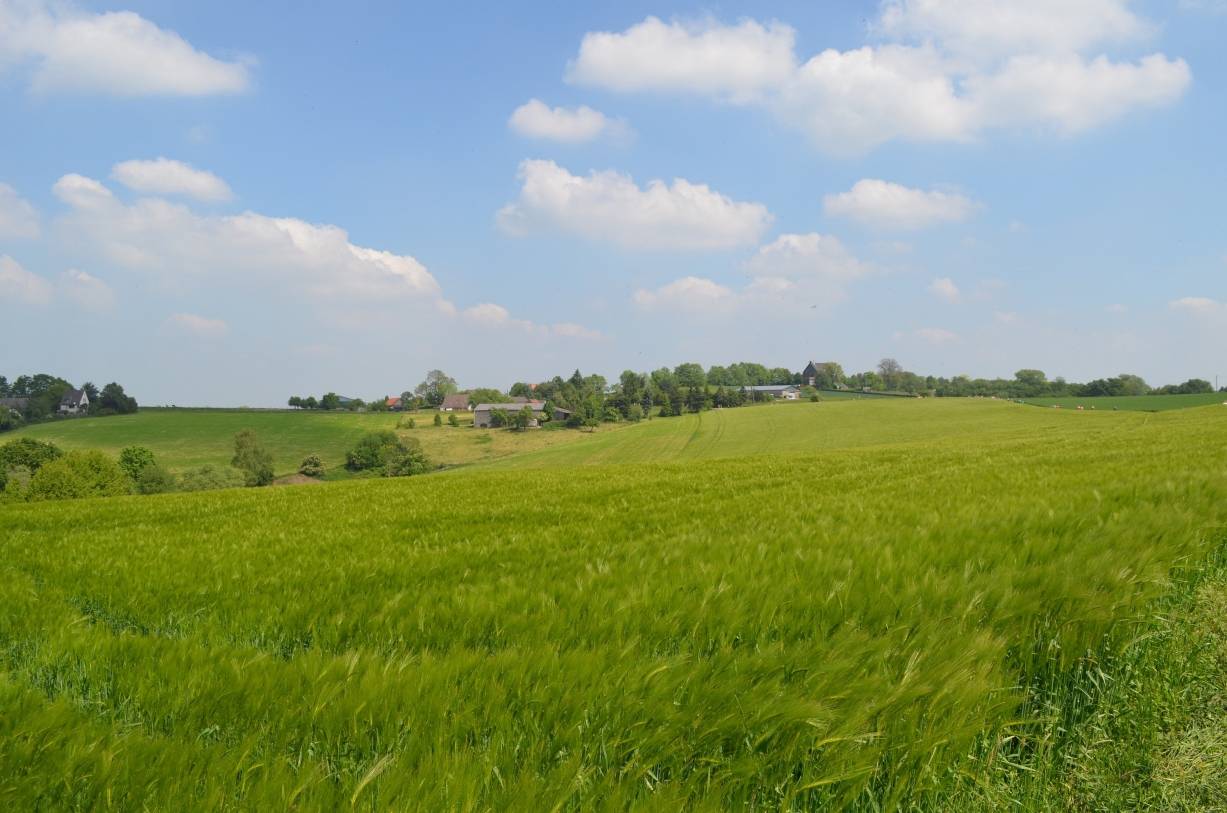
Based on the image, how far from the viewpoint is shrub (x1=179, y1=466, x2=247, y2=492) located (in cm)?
7481

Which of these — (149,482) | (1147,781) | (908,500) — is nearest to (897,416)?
(908,500)

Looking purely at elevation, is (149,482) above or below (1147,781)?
below

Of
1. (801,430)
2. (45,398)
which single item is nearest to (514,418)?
(801,430)

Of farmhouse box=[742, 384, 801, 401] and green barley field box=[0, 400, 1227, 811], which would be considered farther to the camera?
farmhouse box=[742, 384, 801, 401]

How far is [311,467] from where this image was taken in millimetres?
95688

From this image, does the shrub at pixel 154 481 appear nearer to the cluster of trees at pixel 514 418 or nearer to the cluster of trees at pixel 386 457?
the cluster of trees at pixel 386 457

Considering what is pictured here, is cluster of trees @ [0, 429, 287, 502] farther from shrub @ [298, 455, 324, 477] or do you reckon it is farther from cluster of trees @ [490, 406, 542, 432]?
cluster of trees @ [490, 406, 542, 432]

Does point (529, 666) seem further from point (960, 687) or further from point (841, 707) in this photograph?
point (960, 687)

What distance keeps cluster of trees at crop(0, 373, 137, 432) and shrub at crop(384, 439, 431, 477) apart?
88850 millimetres

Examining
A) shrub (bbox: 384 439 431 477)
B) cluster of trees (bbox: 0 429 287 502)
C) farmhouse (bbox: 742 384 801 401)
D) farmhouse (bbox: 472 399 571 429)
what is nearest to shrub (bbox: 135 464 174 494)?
cluster of trees (bbox: 0 429 287 502)

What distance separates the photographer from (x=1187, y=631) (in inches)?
136

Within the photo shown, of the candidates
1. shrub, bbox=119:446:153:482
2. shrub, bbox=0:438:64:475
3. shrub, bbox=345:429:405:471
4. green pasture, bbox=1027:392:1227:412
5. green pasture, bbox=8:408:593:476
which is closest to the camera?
shrub, bbox=0:438:64:475

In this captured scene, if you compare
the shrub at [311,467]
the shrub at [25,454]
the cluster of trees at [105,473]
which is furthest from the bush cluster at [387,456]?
the shrub at [25,454]

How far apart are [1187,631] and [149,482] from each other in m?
93.5
